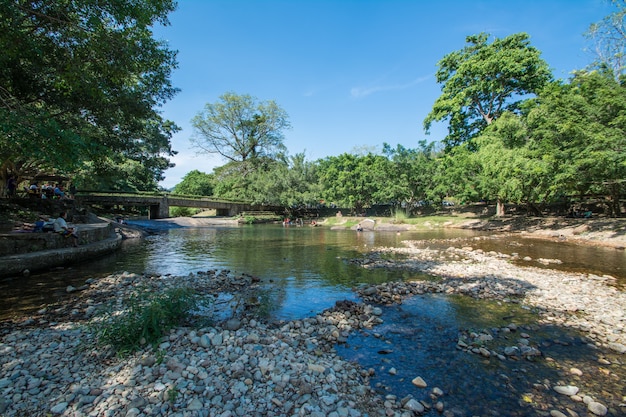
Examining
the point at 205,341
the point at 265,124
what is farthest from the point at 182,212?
the point at 205,341

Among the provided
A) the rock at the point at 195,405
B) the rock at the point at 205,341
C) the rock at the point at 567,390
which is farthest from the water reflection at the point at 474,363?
the rock at the point at 195,405

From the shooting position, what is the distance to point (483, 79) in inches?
1549

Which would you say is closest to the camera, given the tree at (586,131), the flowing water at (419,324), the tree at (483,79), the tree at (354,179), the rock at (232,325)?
the flowing water at (419,324)

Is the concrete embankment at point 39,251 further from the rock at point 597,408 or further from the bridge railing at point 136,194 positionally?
the bridge railing at point 136,194

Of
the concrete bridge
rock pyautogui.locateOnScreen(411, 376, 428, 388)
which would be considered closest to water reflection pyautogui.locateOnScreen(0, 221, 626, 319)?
rock pyautogui.locateOnScreen(411, 376, 428, 388)

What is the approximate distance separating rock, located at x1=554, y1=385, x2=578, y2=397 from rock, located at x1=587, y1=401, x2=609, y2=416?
27 centimetres

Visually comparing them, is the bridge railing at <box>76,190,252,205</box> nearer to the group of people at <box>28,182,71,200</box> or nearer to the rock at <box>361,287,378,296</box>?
the group of people at <box>28,182,71,200</box>

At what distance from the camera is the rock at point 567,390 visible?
14.5ft

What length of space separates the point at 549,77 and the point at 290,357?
47703 mm

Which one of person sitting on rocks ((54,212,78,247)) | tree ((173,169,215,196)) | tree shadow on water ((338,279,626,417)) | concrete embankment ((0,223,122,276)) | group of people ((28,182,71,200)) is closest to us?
tree shadow on water ((338,279,626,417))

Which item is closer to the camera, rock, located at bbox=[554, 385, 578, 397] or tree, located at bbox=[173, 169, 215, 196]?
rock, located at bbox=[554, 385, 578, 397]

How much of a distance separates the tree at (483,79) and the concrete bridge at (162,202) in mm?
34302

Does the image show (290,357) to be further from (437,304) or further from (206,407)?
(437,304)

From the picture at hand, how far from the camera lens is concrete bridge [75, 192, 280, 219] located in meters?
37.6
